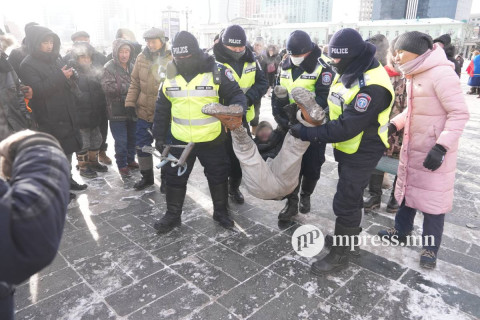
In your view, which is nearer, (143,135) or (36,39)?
(36,39)

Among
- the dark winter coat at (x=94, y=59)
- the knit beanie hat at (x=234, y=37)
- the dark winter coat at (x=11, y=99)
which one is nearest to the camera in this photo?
the dark winter coat at (x=11, y=99)

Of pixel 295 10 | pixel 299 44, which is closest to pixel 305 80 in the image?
pixel 299 44

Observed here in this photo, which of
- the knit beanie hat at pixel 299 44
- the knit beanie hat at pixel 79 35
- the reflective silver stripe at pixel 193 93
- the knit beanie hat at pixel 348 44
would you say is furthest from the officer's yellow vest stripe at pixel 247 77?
the knit beanie hat at pixel 79 35

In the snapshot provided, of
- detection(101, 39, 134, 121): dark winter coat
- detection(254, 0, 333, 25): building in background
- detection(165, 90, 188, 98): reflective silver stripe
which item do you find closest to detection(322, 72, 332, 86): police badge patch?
detection(165, 90, 188, 98): reflective silver stripe

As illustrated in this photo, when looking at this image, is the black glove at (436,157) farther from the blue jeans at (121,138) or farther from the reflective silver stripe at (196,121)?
the blue jeans at (121,138)

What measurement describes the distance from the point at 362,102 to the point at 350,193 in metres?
0.74

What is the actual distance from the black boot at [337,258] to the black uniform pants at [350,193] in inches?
2.1

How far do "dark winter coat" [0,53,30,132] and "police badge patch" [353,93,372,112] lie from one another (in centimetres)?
336

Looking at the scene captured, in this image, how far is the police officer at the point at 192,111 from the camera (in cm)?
320

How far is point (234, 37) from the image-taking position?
383 cm

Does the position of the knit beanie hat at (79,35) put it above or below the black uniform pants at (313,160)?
above

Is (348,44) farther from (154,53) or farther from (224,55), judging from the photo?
(154,53)

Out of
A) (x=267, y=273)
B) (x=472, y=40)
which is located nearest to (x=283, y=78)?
(x=267, y=273)

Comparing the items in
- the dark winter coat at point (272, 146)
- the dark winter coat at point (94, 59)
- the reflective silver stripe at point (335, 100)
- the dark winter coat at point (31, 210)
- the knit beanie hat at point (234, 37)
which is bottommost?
the dark winter coat at point (272, 146)
